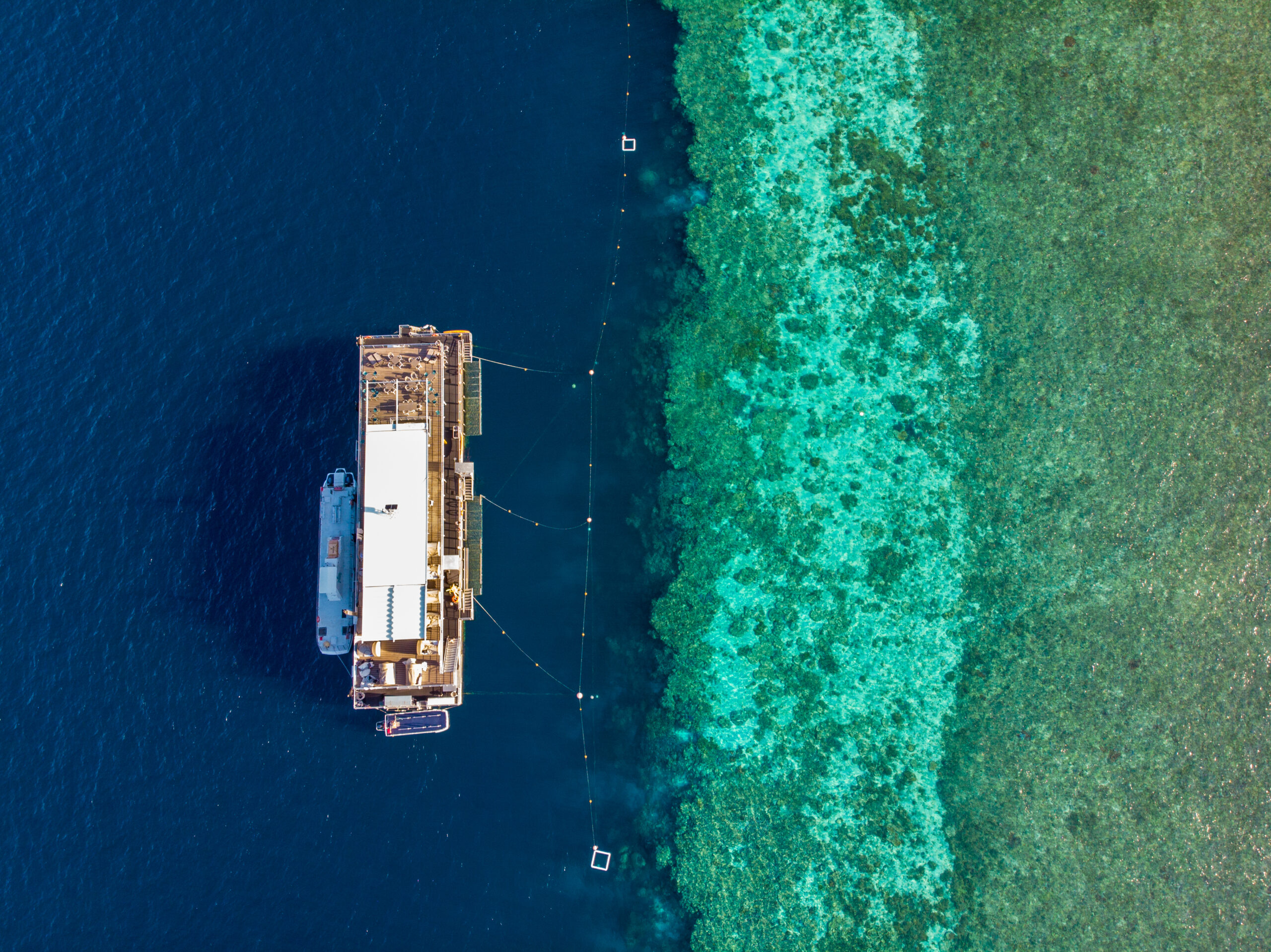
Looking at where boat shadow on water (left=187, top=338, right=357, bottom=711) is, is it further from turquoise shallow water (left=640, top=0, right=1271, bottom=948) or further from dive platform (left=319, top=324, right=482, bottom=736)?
turquoise shallow water (left=640, top=0, right=1271, bottom=948)

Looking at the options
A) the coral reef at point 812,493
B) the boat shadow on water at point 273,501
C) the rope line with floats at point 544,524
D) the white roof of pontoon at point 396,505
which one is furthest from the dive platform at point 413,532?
the coral reef at point 812,493

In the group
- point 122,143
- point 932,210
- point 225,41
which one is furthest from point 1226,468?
point 122,143

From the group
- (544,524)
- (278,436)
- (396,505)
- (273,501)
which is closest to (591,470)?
(544,524)

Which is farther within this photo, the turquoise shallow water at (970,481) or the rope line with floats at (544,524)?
the rope line with floats at (544,524)

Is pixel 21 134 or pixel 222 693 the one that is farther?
pixel 21 134

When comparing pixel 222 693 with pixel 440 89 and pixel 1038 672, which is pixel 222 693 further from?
pixel 1038 672

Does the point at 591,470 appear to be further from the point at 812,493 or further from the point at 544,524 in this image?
the point at 812,493

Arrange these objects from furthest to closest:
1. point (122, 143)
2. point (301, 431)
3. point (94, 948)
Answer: point (122, 143) → point (301, 431) → point (94, 948)

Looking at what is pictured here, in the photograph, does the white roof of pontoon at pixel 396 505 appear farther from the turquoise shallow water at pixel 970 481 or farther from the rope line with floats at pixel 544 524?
the turquoise shallow water at pixel 970 481
